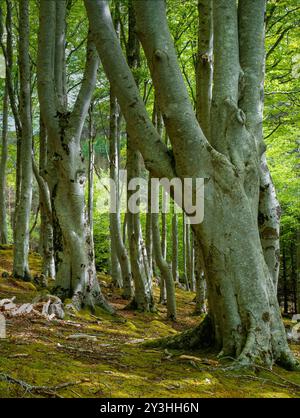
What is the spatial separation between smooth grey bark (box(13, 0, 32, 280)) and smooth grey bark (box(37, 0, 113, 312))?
9.66 ft

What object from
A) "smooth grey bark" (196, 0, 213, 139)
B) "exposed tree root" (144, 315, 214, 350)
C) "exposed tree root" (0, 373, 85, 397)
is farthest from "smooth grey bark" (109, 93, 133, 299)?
"exposed tree root" (0, 373, 85, 397)

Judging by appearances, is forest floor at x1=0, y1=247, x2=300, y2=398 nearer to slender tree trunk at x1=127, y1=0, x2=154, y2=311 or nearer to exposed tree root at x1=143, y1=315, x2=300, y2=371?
exposed tree root at x1=143, y1=315, x2=300, y2=371

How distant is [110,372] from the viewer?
3562 millimetres

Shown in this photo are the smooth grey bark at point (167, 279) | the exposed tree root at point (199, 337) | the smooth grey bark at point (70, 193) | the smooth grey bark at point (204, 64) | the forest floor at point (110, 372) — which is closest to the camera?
the forest floor at point (110, 372)

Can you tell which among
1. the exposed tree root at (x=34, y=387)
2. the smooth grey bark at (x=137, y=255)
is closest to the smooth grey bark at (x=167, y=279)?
the smooth grey bark at (x=137, y=255)

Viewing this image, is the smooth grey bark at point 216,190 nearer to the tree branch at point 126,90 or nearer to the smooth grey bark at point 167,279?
the tree branch at point 126,90

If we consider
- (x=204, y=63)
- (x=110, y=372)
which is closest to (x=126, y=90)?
(x=204, y=63)

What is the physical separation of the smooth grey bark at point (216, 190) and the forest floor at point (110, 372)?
33 centimetres

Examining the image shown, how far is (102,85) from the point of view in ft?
54.3

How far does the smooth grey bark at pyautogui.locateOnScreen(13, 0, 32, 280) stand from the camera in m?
10.5

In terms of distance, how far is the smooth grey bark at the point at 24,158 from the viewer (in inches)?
414
